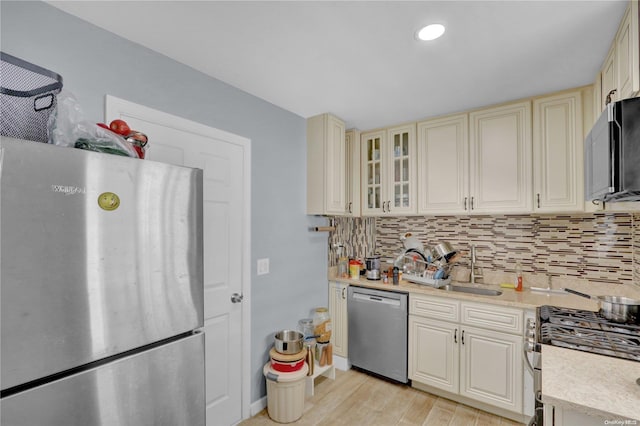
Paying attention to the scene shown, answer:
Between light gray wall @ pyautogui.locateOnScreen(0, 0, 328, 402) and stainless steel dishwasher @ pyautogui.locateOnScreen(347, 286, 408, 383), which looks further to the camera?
stainless steel dishwasher @ pyautogui.locateOnScreen(347, 286, 408, 383)

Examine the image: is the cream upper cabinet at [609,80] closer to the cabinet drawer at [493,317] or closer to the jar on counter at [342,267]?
the cabinet drawer at [493,317]

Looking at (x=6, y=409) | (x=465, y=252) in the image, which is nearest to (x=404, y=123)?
(x=465, y=252)

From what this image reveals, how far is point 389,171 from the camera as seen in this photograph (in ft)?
10.2

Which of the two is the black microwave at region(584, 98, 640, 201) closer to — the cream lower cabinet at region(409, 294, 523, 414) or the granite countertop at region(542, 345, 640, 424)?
the granite countertop at region(542, 345, 640, 424)

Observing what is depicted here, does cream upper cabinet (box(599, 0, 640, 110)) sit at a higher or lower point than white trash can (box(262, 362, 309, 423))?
higher

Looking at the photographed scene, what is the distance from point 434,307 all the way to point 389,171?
4.39ft

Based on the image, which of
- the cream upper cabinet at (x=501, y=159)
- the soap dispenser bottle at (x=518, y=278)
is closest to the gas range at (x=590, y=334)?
the soap dispenser bottle at (x=518, y=278)

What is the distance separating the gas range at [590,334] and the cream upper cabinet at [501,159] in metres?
1.02

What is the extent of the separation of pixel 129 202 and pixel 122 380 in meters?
0.53

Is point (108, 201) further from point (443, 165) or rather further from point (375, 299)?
point (443, 165)

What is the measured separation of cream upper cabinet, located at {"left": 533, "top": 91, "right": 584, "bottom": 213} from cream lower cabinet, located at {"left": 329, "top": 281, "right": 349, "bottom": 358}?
1.79 meters

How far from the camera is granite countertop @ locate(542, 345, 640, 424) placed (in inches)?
34.4

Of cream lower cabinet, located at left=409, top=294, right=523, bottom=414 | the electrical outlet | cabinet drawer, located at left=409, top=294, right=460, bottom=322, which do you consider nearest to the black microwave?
cream lower cabinet, located at left=409, top=294, right=523, bottom=414

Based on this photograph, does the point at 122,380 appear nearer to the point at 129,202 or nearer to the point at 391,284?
the point at 129,202
